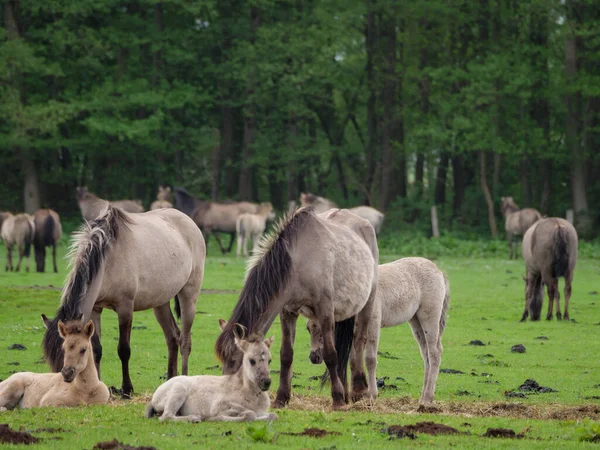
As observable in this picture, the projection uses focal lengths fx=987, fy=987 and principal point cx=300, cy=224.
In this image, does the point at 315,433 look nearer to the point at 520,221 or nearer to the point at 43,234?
the point at 43,234

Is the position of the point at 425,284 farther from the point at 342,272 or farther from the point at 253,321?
the point at 253,321

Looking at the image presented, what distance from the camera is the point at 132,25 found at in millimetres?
45812

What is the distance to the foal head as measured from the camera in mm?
9414

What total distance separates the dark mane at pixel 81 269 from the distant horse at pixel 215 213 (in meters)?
27.9

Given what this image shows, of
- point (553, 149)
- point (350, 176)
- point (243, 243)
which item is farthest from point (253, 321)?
point (350, 176)

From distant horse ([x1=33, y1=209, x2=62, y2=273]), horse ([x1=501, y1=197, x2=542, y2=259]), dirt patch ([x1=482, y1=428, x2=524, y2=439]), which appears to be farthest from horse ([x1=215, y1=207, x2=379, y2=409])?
horse ([x1=501, y1=197, x2=542, y2=259])

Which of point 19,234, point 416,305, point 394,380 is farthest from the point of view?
point 19,234

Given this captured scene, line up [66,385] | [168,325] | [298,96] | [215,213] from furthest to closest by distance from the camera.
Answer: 1. [298,96]
2. [215,213]
3. [168,325]
4. [66,385]

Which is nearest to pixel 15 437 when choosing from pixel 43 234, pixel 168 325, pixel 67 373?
pixel 67 373

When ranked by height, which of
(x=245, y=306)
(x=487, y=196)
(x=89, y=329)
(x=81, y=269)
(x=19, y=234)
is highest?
(x=487, y=196)

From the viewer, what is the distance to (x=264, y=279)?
9.85 metres

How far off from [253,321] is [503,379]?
4.84m

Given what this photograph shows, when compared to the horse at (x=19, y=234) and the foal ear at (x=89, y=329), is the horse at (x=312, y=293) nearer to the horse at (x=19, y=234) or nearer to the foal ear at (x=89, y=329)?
the foal ear at (x=89, y=329)

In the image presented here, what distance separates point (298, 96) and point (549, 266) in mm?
27327
